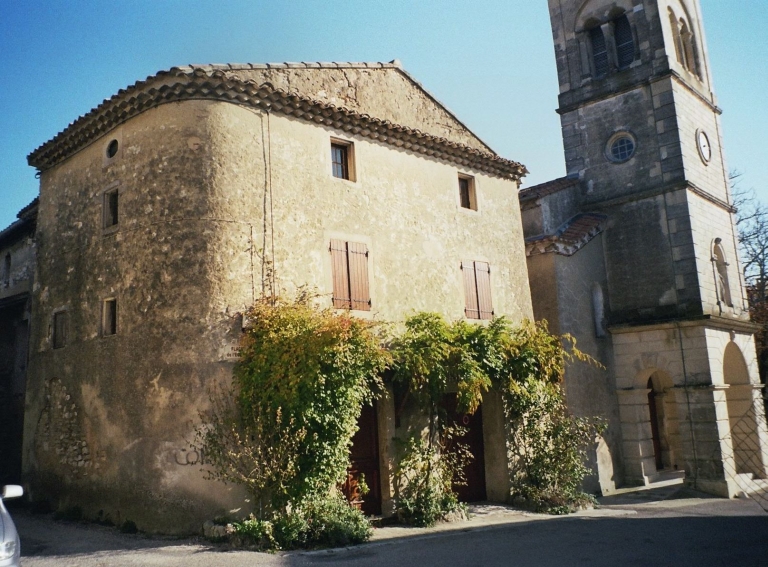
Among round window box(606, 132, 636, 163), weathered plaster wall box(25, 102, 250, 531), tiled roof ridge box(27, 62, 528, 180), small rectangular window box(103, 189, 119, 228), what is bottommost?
weathered plaster wall box(25, 102, 250, 531)

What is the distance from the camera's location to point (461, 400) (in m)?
11.8

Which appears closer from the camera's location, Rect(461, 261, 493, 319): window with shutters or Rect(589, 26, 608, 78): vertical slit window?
Rect(461, 261, 493, 319): window with shutters

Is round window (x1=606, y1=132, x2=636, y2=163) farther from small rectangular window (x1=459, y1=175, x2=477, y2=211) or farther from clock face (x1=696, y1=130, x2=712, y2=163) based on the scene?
small rectangular window (x1=459, y1=175, x2=477, y2=211)

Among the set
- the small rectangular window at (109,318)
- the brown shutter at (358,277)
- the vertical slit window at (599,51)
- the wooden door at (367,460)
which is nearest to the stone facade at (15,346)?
the small rectangular window at (109,318)

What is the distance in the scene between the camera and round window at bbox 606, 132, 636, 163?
18891 millimetres

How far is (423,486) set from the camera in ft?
38.4

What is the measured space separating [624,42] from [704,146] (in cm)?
396

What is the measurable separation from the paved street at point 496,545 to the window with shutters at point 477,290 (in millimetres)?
4076

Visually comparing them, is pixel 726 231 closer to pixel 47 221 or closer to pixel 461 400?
pixel 461 400

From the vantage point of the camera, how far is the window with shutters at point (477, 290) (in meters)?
14.1

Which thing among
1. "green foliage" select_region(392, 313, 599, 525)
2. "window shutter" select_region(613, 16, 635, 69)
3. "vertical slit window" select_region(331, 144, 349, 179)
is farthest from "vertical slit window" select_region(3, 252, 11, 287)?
"window shutter" select_region(613, 16, 635, 69)

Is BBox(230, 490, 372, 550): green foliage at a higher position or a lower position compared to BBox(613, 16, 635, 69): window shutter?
lower

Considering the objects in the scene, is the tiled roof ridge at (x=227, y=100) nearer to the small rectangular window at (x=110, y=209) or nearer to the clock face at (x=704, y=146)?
the small rectangular window at (x=110, y=209)

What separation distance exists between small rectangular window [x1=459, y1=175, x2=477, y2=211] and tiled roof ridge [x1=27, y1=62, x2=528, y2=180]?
38cm
